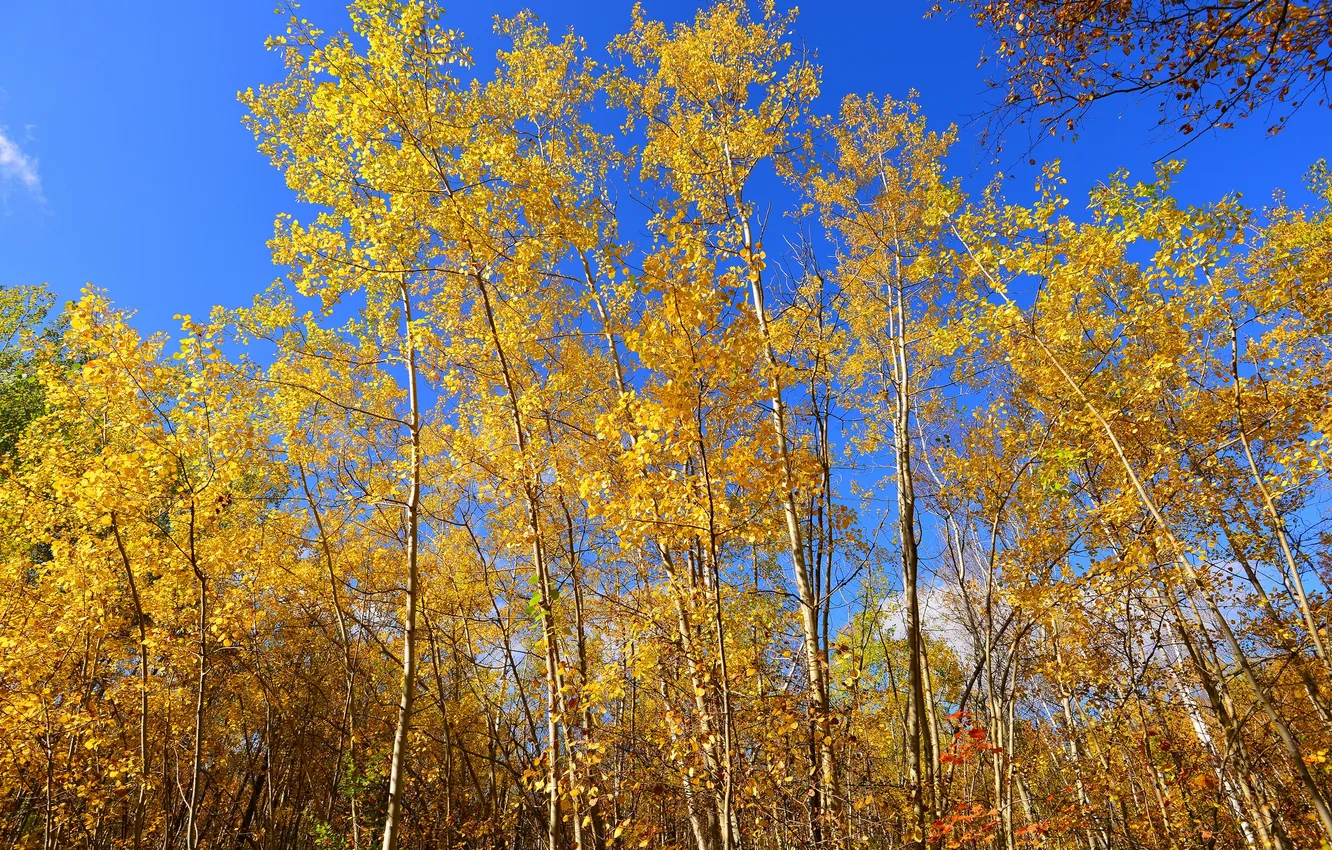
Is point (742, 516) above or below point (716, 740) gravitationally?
above

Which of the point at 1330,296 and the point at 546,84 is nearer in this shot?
the point at 1330,296

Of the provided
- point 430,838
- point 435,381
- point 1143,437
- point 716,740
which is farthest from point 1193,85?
point 430,838

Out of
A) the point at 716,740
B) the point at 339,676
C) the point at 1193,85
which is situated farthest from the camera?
the point at 339,676

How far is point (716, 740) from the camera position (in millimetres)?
3490

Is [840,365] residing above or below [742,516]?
above

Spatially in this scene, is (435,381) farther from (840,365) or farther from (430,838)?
(430,838)

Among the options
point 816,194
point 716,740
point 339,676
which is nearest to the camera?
point 716,740

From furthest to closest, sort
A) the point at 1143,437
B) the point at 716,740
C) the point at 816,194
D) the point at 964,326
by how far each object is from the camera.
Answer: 1. the point at 816,194
2. the point at 1143,437
3. the point at 964,326
4. the point at 716,740

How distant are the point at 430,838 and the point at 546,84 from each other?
11.6m

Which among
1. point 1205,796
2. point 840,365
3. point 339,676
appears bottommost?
point 1205,796

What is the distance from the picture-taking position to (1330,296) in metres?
5.64

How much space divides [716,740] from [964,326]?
4680mm

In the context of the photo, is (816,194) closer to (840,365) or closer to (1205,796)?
(840,365)

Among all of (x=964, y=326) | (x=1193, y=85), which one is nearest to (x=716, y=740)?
(x=1193, y=85)
